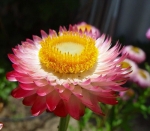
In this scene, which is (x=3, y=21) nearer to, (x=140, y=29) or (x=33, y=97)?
(x=140, y=29)

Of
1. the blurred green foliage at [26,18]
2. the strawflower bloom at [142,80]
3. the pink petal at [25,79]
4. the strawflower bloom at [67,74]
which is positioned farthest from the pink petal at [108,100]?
the blurred green foliage at [26,18]

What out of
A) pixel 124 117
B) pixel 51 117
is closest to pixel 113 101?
pixel 124 117

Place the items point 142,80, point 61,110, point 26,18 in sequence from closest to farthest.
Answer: point 61,110 < point 142,80 < point 26,18

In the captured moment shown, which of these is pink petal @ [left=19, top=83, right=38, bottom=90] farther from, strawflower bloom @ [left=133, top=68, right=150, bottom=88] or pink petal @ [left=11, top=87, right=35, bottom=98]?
strawflower bloom @ [left=133, top=68, right=150, bottom=88]

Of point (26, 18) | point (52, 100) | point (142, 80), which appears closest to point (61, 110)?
point (52, 100)

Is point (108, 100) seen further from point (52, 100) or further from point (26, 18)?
point (26, 18)

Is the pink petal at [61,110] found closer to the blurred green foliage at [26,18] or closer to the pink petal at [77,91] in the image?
the pink petal at [77,91]

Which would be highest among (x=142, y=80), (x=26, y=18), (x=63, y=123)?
(x=63, y=123)
